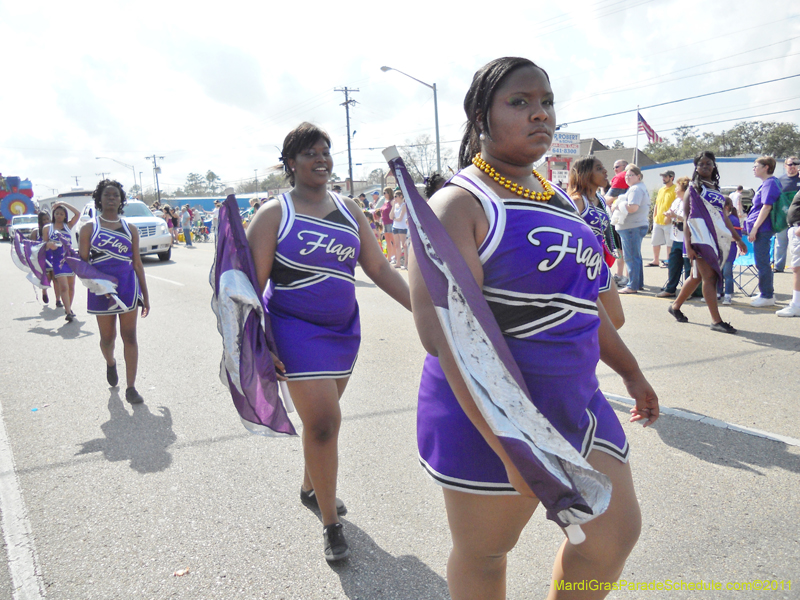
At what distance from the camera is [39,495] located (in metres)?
3.52

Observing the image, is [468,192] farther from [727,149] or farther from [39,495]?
[727,149]

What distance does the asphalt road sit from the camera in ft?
8.50

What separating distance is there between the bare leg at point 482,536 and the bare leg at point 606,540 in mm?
171

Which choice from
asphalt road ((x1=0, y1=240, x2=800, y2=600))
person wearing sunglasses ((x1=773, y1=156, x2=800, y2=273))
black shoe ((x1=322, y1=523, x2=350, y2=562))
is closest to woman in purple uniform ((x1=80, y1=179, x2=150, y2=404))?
asphalt road ((x1=0, y1=240, x2=800, y2=600))

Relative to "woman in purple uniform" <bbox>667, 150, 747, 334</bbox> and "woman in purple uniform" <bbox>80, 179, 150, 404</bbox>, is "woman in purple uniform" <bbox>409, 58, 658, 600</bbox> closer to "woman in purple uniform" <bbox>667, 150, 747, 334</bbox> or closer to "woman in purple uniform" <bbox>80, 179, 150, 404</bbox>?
"woman in purple uniform" <bbox>80, 179, 150, 404</bbox>

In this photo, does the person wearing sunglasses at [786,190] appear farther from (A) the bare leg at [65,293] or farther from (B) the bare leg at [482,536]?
(A) the bare leg at [65,293]

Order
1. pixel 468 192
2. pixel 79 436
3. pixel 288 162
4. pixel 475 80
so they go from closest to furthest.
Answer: pixel 468 192 < pixel 475 80 < pixel 288 162 < pixel 79 436

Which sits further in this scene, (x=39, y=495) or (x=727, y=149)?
(x=727, y=149)

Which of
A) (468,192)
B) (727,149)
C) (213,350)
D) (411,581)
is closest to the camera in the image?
(468,192)

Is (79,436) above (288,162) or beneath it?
beneath

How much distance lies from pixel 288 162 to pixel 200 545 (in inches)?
79.1

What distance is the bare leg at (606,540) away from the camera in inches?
63.3

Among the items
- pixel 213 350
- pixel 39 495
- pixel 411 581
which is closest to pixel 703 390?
pixel 411 581

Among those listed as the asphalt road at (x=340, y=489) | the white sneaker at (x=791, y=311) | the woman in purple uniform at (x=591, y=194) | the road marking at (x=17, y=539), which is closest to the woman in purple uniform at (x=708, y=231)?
the asphalt road at (x=340, y=489)
